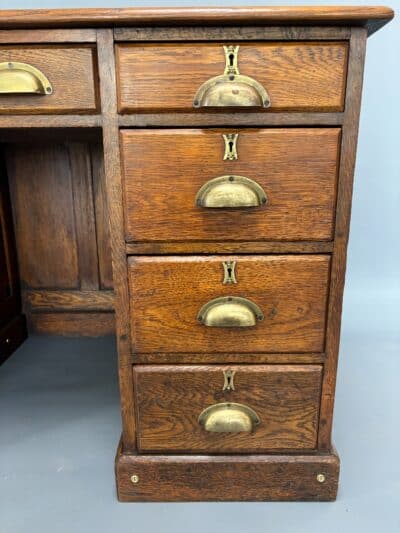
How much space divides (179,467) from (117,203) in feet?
2.07

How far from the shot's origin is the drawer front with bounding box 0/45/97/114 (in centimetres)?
91

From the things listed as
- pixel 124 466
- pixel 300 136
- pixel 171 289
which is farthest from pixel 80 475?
pixel 300 136

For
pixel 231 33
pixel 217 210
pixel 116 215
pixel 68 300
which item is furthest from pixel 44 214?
pixel 231 33

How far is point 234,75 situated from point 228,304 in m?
0.46

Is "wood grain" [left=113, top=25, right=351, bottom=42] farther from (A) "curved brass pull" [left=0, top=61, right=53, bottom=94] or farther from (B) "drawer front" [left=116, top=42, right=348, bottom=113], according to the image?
(A) "curved brass pull" [left=0, top=61, right=53, bottom=94]

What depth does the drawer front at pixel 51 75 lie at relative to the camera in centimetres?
91

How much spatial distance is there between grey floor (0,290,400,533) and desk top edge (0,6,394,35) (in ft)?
3.41

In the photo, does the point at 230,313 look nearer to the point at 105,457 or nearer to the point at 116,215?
the point at 116,215

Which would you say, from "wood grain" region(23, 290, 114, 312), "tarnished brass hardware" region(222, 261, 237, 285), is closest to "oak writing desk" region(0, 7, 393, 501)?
"tarnished brass hardware" region(222, 261, 237, 285)

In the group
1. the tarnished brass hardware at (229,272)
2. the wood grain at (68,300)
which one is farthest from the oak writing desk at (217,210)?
the wood grain at (68,300)

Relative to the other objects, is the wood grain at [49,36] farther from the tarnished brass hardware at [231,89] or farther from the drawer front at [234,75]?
the tarnished brass hardware at [231,89]

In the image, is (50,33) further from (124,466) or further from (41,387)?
(41,387)

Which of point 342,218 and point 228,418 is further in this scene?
point 228,418

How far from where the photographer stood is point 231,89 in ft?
2.92
